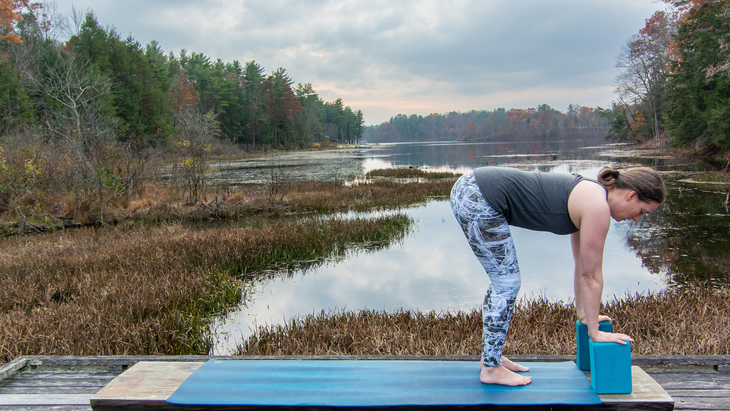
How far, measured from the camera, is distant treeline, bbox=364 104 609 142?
378 ft

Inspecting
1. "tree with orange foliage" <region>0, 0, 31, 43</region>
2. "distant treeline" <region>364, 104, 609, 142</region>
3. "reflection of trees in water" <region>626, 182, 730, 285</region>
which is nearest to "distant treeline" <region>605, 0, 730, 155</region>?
"reflection of trees in water" <region>626, 182, 730, 285</region>

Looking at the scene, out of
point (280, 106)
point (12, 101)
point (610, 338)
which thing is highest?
point (280, 106)

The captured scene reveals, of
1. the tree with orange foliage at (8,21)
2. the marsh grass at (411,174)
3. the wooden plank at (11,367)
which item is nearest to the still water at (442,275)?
the wooden plank at (11,367)

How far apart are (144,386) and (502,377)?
86.1 inches

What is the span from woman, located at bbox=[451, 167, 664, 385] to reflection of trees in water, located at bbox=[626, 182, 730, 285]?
18.2ft

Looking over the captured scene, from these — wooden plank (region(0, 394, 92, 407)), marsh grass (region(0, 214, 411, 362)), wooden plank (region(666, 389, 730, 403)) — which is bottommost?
marsh grass (region(0, 214, 411, 362))

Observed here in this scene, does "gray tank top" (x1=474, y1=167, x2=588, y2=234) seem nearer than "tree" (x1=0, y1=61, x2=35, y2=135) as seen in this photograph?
Yes

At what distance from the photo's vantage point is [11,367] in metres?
3.03

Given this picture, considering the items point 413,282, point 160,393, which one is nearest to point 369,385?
point 160,393

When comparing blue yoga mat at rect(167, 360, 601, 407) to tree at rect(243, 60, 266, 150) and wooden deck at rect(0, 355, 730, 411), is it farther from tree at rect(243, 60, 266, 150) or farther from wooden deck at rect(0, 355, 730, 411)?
tree at rect(243, 60, 266, 150)

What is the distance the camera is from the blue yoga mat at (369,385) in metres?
2.34

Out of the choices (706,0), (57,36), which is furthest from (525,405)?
(57,36)

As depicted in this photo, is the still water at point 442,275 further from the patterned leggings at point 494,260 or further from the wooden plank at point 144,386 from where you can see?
the patterned leggings at point 494,260

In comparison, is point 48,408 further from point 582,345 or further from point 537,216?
point 582,345
